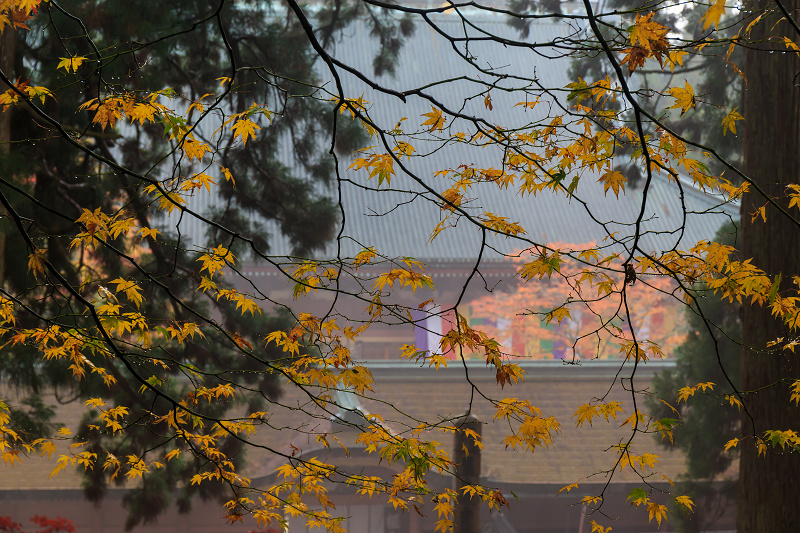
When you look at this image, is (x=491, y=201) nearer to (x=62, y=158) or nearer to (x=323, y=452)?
(x=323, y=452)

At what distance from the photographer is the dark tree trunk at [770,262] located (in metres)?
3.39

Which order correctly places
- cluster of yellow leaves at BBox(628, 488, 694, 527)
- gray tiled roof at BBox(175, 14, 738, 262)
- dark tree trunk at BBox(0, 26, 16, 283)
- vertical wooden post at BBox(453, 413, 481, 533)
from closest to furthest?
cluster of yellow leaves at BBox(628, 488, 694, 527) < dark tree trunk at BBox(0, 26, 16, 283) < vertical wooden post at BBox(453, 413, 481, 533) < gray tiled roof at BBox(175, 14, 738, 262)

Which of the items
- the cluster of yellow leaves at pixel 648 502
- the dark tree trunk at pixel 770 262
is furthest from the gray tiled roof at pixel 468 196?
the cluster of yellow leaves at pixel 648 502

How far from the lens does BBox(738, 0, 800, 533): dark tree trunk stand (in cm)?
339

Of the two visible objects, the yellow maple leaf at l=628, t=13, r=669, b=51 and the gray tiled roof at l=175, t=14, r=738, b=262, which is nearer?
the yellow maple leaf at l=628, t=13, r=669, b=51

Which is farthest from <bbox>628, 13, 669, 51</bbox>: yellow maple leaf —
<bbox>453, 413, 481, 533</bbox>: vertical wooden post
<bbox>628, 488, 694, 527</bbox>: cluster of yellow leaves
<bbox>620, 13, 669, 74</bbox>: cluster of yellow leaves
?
<bbox>453, 413, 481, 533</bbox>: vertical wooden post

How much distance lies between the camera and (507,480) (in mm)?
6973

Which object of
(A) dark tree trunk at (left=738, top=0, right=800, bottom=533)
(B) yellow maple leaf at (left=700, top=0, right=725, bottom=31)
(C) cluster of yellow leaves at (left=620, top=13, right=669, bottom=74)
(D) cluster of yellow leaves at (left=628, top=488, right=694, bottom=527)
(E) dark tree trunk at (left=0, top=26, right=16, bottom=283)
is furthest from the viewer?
(A) dark tree trunk at (left=738, top=0, right=800, bottom=533)

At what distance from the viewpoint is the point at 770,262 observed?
3.48m

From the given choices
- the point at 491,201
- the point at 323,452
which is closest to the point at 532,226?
the point at 491,201

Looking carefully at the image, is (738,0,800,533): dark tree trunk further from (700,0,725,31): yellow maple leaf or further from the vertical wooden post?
(700,0,725,31): yellow maple leaf

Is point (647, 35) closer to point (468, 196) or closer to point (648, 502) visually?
point (648, 502)

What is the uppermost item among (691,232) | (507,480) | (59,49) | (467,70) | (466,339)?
(467,70)

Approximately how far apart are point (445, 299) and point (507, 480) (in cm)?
540
